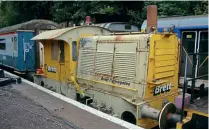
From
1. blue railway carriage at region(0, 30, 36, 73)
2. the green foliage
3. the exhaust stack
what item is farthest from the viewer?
the green foliage

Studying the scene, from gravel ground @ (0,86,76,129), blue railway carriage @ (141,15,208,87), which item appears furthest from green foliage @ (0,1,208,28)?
gravel ground @ (0,86,76,129)

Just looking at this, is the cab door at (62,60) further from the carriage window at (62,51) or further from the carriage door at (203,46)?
the carriage door at (203,46)

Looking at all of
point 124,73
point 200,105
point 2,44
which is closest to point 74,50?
point 124,73

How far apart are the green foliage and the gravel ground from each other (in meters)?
9.49

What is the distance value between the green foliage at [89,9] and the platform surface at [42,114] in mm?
9000

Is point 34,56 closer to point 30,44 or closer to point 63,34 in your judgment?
point 30,44

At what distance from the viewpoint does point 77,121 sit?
4.89 metres

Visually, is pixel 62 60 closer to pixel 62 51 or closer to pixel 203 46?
pixel 62 51

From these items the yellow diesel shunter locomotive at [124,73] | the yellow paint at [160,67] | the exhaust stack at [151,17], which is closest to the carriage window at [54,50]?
the yellow diesel shunter locomotive at [124,73]

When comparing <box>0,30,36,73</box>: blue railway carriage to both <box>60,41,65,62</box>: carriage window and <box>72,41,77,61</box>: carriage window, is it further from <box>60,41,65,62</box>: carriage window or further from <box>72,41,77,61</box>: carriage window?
<box>72,41,77,61</box>: carriage window

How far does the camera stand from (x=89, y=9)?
1673 cm

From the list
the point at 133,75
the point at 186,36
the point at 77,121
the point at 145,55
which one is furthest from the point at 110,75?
the point at 186,36

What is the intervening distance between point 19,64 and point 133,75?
7455 mm

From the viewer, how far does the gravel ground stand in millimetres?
4598
